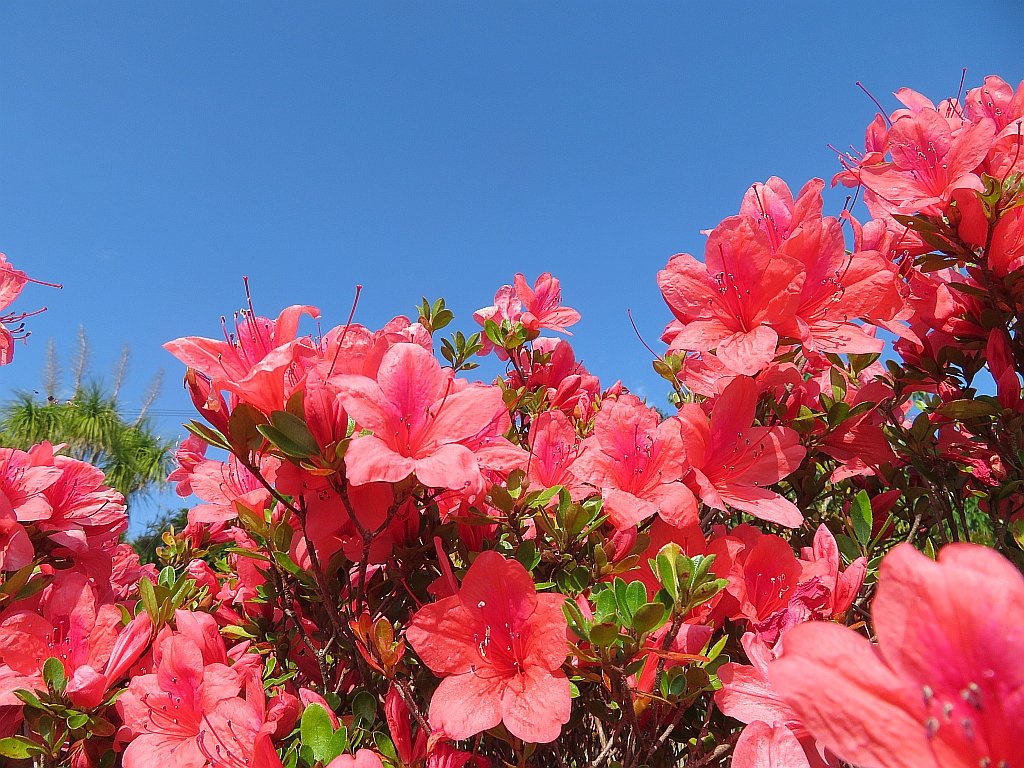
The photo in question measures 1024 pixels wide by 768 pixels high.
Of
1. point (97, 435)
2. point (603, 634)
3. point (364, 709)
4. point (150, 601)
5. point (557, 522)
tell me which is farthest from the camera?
point (97, 435)

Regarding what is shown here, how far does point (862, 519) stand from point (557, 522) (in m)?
0.69

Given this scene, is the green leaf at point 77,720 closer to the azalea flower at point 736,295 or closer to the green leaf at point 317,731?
the green leaf at point 317,731

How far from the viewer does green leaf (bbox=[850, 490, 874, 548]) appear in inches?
56.0

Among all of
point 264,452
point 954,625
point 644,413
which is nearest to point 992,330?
point 644,413

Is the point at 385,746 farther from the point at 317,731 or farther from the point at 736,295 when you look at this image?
the point at 736,295

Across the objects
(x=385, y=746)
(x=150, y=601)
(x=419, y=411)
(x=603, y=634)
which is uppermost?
(x=419, y=411)

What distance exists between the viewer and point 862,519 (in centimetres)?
143

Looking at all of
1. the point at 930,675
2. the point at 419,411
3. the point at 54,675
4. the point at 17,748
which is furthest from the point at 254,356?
the point at 930,675

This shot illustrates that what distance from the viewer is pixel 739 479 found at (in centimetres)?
138

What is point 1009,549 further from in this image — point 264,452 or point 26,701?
point 26,701

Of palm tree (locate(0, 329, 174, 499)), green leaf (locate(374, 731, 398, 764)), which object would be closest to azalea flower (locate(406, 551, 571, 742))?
green leaf (locate(374, 731, 398, 764))

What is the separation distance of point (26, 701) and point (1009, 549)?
216cm

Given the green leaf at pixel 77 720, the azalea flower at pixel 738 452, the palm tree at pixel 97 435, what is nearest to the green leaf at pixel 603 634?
the azalea flower at pixel 738 452

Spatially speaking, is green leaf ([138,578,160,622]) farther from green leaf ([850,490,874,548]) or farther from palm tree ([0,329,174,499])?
palm tree ([0,329,174,499])
